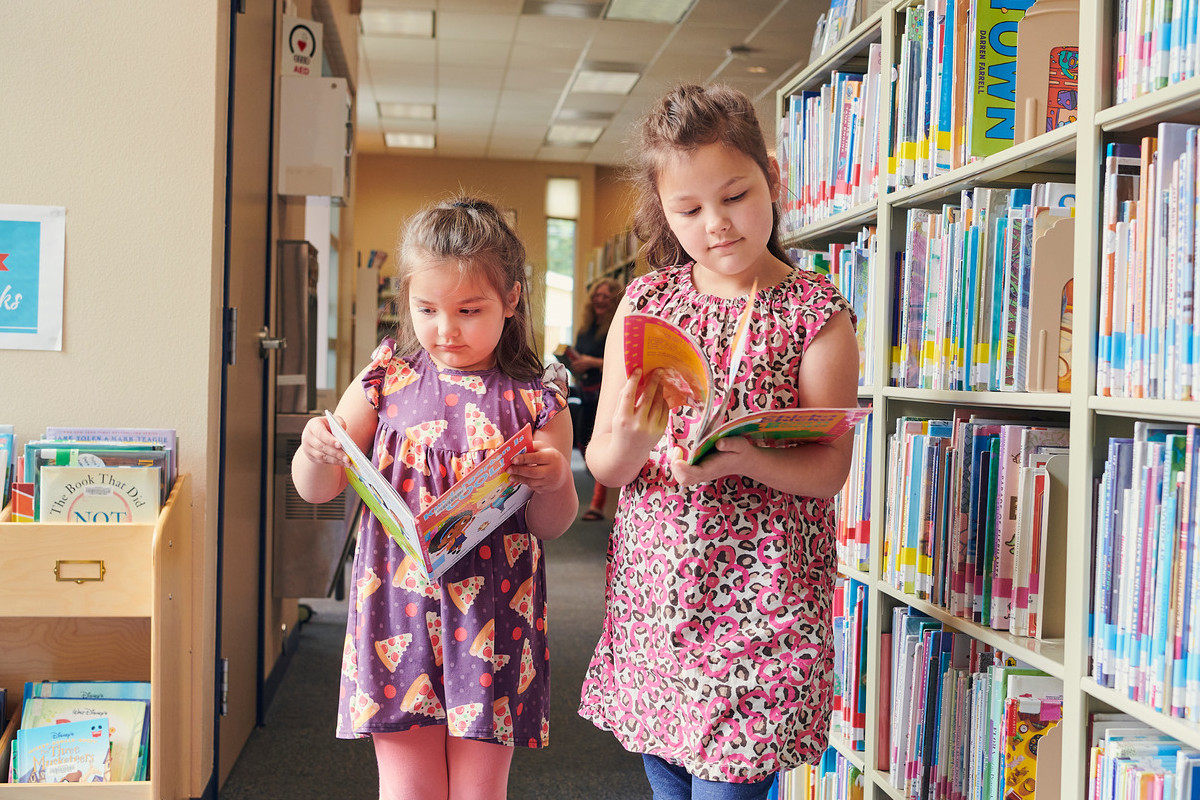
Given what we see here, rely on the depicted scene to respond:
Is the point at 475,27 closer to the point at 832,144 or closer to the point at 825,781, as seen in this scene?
the point at 832,144

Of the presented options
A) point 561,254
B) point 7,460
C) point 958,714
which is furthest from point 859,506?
point 561,254

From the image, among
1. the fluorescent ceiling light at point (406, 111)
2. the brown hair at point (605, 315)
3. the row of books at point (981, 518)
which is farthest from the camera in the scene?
the fluorescent ceiling light at point (406, 111)

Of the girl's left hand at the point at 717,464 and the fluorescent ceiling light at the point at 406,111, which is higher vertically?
the fluorescent ceiling light at the point at 406,111

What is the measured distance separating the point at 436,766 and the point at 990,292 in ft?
3.50

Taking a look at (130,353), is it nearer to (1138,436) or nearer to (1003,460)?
(1003,460)

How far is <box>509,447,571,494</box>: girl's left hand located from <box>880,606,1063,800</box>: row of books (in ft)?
2.38

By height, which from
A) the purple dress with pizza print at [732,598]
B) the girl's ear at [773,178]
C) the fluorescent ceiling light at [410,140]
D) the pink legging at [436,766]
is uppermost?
the fluorescent ceiling light at [410,140]

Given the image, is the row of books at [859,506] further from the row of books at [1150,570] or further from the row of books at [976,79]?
the row of books at [1150,570]

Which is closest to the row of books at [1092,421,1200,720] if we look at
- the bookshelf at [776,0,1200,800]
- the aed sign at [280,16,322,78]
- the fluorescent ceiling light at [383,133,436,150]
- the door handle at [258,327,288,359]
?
the bookshelf at [776,0,1200,800]

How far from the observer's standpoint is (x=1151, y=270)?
112 centimetres

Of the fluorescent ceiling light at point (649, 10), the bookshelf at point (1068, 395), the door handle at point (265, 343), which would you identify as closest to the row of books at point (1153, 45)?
the bookshelf at point (1068, 395)

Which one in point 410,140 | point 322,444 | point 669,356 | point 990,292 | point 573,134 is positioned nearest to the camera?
point 669,356

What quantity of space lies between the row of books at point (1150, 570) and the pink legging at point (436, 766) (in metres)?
0.80

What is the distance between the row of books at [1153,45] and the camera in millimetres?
1081
